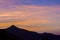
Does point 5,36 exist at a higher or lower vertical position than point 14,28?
lower

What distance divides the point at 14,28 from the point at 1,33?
27974 millimetres

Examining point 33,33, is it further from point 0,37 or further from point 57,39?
point 0,37

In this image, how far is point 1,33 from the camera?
43.6m

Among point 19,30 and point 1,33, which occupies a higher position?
point 19,30

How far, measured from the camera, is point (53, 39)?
235ft

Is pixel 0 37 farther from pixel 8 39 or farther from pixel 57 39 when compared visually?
pixel 57 39

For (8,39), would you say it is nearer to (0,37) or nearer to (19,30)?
(0,37)

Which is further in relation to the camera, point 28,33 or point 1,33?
point 28,33

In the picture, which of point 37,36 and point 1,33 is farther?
point 37,36

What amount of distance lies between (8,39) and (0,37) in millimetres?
1767

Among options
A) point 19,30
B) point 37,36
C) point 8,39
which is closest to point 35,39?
point 37,36

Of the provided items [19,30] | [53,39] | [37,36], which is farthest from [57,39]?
[19,30]

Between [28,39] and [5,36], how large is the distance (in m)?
25.4

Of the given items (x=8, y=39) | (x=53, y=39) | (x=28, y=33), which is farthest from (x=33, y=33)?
(x=8, y=39)
